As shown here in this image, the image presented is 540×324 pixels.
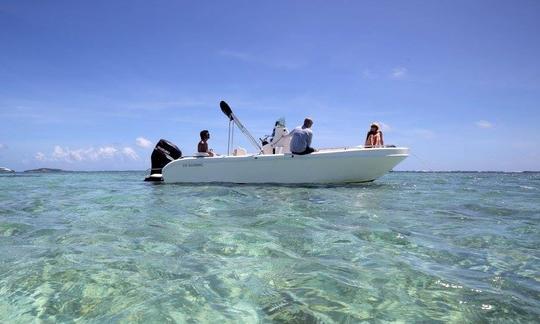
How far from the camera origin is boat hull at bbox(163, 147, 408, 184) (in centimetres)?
1299

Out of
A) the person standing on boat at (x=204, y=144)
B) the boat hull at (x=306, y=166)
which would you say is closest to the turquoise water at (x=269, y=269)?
the boat hull at (x=306, y=166)

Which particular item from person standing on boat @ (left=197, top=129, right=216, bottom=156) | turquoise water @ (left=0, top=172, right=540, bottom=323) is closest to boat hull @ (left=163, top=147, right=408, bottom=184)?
person standing on boat @ (left=197, top=129, right=216, bottom=156)

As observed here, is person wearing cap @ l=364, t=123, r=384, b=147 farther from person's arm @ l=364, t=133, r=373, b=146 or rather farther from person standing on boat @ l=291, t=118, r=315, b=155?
person standing on boat @ l=291, t=118, r=315, b=155

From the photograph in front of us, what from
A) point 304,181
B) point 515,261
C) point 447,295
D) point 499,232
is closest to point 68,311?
point 447,295

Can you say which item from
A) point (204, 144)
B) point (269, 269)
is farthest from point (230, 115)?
point (269, 269)

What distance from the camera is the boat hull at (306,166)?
13.0 m

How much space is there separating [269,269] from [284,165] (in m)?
10.2

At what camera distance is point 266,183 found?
14.0m

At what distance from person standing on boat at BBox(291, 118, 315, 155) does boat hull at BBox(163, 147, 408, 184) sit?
0.19m

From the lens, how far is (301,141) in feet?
43.2

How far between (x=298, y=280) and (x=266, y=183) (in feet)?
35.8

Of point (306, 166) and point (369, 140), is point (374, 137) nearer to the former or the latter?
point (369, 140)

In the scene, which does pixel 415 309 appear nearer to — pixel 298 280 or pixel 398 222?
pixel 298 280

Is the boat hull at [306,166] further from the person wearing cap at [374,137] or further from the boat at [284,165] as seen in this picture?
the person wearing cap at [374,137]
